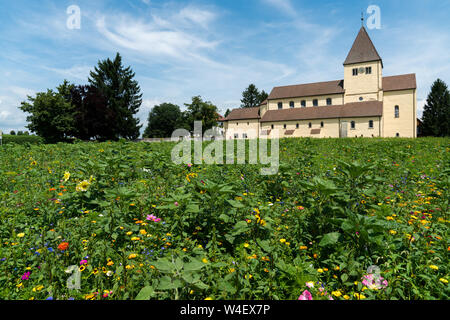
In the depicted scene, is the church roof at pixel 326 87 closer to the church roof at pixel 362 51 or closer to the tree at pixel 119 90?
the church roof at pixel 362 51

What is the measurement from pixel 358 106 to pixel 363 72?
688cm

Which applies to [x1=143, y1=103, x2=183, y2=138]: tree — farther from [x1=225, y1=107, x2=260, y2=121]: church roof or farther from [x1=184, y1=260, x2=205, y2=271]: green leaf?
[x1=184, y1=260, x2=205, y2=271]: green leaf

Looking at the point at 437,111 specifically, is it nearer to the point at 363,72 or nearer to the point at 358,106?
the point at 363,72

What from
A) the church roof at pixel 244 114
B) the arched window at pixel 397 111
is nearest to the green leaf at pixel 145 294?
the arched window at pixel 397 111

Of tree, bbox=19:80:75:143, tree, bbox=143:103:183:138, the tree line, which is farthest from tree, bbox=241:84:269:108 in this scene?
tree, bbox=19:80:75:143

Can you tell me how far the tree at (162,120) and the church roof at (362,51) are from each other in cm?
5710

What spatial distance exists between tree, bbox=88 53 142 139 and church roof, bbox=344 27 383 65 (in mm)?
46291

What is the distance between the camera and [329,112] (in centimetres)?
4609

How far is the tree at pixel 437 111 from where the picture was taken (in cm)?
5484

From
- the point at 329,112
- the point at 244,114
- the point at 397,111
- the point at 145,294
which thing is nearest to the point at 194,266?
the point at 145,294

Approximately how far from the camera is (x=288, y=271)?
208cm

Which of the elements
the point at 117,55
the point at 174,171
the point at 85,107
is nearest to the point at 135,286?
the point at 174,171
